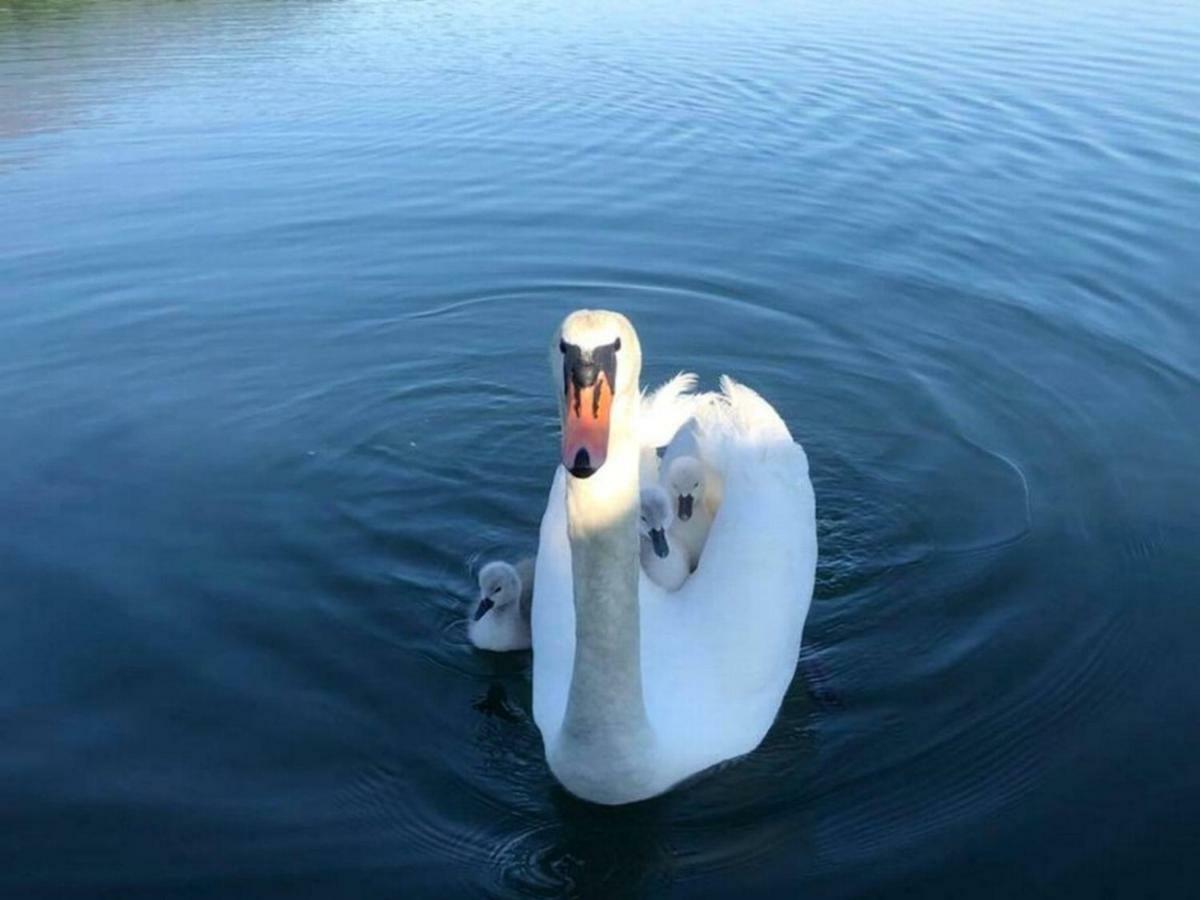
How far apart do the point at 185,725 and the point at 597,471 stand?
299 cm

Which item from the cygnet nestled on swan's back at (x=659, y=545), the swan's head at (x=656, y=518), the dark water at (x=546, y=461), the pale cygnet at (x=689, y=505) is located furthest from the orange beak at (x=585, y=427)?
the pale cygnet at (x=689, y=505)

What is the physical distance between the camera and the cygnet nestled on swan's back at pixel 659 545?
7578 mm

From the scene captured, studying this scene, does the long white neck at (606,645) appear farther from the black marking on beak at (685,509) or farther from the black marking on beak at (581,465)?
the black marking on beak at (685,509)

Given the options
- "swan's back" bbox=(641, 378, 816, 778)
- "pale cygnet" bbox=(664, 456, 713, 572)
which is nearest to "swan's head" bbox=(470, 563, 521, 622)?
"swan's back" bbox=(641, 378, 816, 778)

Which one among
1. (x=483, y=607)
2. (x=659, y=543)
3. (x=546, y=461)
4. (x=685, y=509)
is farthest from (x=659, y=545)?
(x=546, y=461)

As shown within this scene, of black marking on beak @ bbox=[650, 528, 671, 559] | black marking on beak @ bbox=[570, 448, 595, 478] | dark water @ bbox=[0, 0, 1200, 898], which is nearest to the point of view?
black marking on beak @ bbox=[570, 448, 595, 478]

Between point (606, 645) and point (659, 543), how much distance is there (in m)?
1.68

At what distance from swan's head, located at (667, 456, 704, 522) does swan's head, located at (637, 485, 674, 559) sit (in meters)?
0.22

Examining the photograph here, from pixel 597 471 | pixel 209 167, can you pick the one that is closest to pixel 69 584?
pixel 597 471

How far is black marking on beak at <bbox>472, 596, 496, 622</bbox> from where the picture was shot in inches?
300

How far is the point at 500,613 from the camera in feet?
24.8

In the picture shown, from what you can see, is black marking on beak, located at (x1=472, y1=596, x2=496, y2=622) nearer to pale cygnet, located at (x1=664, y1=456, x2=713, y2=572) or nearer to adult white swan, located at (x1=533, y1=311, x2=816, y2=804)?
adult white swan, located at (x1=533, y1=311, x2=816, y2=804)

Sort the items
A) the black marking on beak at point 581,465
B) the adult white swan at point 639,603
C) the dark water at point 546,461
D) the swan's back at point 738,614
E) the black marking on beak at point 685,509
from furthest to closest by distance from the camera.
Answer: the black marking on beak at point 685,509, the swan's back at point 738,614, the dark water at point 546,461, the adult white swan at point 639,603, the black marking on beak at point 581,465

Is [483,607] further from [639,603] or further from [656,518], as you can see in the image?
[639,603]
